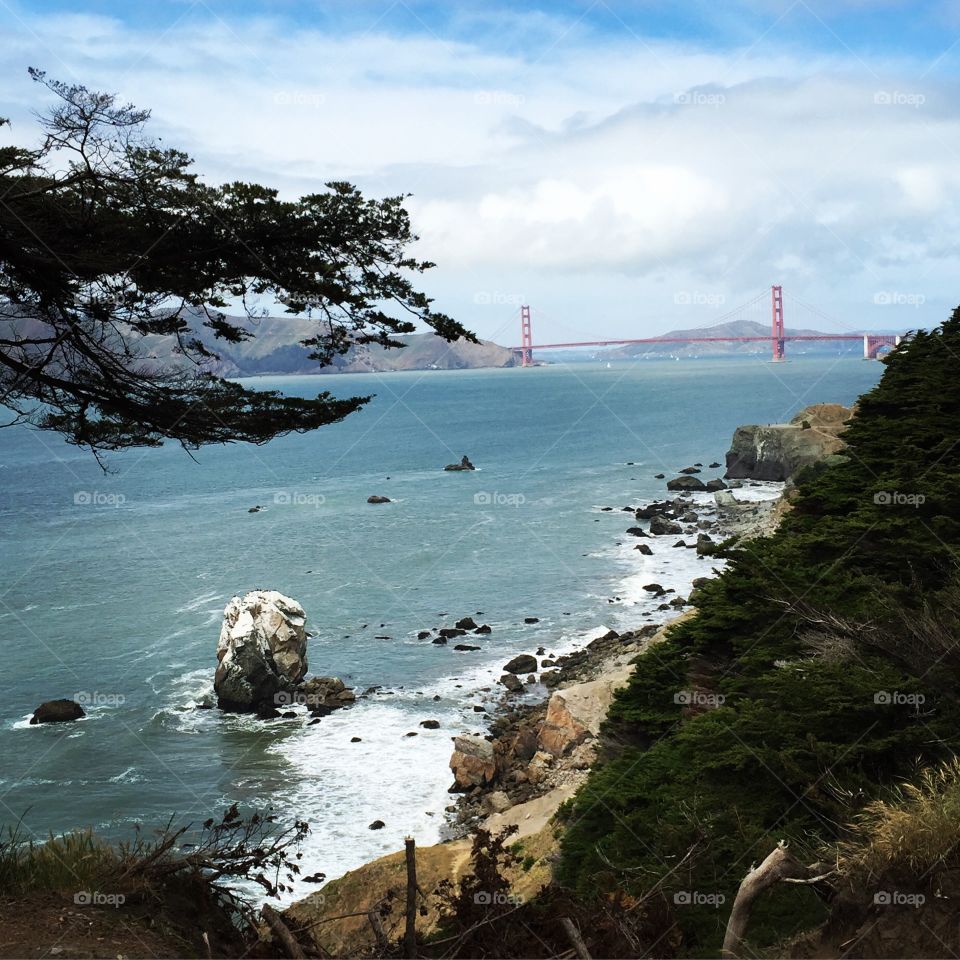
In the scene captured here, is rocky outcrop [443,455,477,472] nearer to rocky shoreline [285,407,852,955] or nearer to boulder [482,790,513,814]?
rocky shoreline [285,407,852,955]

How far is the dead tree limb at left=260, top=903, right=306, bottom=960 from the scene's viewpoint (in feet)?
19.1

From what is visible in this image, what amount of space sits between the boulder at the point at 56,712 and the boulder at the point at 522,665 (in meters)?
12.5

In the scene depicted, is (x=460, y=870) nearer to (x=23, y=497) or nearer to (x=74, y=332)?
(x=74, y=332)

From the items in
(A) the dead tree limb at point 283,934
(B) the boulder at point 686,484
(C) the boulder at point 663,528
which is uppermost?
(A) the dead tree limb at point 283,934

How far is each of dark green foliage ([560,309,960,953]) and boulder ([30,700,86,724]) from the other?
731 inches

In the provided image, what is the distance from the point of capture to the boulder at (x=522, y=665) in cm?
2984

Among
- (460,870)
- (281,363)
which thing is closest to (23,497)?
(460,870)

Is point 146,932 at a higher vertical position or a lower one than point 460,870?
higher

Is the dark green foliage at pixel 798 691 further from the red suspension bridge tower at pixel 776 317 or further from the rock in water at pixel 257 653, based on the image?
the red suspension bridge tower at pixel 776 317

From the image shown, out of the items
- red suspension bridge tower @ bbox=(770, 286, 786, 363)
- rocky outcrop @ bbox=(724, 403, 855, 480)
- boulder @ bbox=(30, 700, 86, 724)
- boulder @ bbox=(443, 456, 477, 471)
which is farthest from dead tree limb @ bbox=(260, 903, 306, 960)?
red suspension bridge tower @ bbox=(770, 286, 786, 363)

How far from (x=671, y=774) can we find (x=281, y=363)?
587ft

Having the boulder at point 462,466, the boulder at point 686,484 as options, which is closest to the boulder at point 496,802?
the boulder at point 686,484

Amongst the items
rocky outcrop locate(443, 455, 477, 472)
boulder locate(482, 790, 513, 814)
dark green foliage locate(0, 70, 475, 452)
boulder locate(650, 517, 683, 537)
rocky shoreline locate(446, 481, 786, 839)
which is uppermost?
dark green foliage locate(0, 70, 475, 452)

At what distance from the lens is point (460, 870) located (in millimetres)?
13844
